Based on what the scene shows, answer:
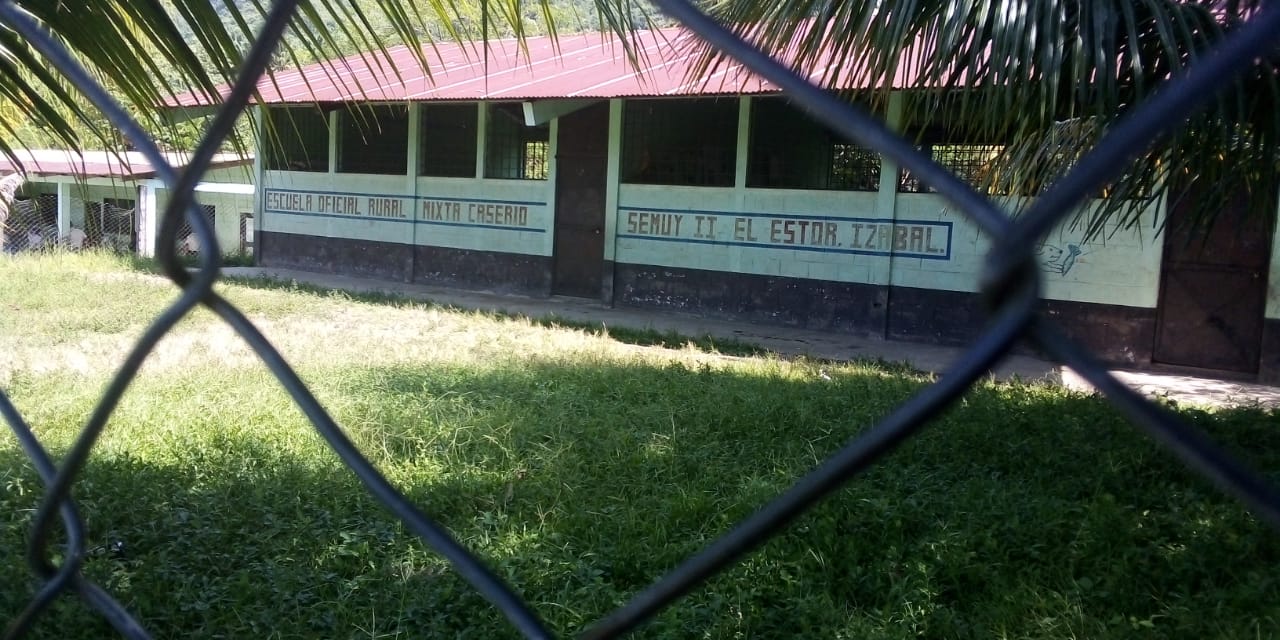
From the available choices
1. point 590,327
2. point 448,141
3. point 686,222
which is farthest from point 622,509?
point 448,141

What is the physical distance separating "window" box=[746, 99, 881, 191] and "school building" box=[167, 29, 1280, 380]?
18mm

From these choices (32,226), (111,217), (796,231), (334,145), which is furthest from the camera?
(111,217)

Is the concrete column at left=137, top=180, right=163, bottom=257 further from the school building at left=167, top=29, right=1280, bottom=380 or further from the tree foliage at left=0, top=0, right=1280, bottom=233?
the tree foliage at left=0, top=0, right=1280, bottom=233

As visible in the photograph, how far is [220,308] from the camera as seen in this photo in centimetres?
75

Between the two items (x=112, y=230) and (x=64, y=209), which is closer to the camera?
(x=112, y=230)

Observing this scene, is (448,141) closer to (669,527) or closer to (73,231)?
(669,527)

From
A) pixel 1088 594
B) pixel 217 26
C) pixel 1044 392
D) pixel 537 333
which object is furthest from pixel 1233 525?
pixel 537 333

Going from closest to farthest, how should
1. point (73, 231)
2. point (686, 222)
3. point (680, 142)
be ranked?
point (686, 222) → point (680, 142) → point (73, 231)

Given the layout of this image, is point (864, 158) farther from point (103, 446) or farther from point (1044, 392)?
point (103, 446)

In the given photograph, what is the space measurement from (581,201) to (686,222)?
141 centimetres

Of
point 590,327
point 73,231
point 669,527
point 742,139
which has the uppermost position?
point 742,139

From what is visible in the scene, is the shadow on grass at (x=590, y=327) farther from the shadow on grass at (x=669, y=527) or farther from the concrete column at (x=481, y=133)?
the shadow on grass at (x=669, y=527)

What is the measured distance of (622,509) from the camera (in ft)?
12.0

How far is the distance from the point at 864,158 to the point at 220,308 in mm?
8709
